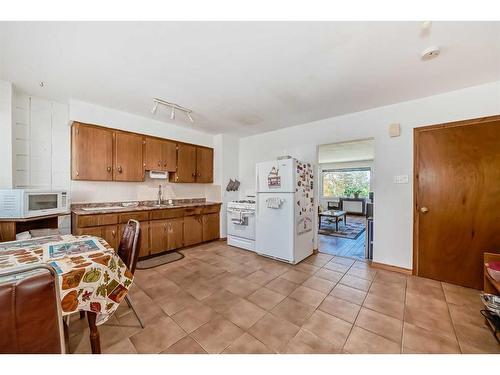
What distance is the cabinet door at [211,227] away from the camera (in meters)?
3.95

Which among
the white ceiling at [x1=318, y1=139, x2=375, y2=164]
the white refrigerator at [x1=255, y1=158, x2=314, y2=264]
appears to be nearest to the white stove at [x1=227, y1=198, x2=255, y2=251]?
the white refrigerator at [x1=255, y1=158, x2=314, y2=264]

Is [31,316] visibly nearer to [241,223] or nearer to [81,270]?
[81,270]

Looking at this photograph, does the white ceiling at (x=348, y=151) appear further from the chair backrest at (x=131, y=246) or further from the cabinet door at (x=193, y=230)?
the chair backrest at (x=131, y=246)

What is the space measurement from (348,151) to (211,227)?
5199mm

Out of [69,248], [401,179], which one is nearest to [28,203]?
[69,248]

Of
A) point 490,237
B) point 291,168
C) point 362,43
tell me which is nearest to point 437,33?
point 362,43

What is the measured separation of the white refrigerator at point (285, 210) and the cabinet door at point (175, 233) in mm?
1333

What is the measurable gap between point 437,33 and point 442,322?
2315 millimetres

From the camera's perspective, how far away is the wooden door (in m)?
2.20

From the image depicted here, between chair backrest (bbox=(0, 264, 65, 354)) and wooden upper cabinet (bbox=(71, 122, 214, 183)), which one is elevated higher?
wooden upper cabinet (bbox=(71, 122, 214, 183))

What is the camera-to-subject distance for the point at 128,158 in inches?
124

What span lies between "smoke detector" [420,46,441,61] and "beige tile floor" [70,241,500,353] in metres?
2.28

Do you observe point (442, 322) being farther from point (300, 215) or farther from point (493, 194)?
point (300, 215)

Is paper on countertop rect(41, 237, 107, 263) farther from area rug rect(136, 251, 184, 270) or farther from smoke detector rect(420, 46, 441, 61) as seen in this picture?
smoke detector rect(420, 46, 441, 61)
